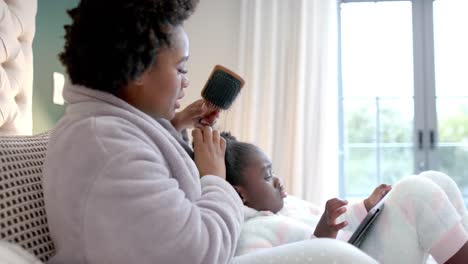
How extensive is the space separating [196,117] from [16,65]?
2.22 feet

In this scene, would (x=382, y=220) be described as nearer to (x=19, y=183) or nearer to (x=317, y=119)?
(x=19, y=183)

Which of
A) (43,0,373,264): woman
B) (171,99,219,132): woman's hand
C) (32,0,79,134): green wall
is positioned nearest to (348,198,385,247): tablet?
(43,0,373,264): woman

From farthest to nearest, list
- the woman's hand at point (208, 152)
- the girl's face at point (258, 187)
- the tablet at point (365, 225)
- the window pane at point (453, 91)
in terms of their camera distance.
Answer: the window pane at point (453, 91), the girl's face at point (258, 187), the tablet at point (365, 225), the woman's hand at point (208, 152)

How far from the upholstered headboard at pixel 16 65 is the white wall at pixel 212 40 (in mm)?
1570

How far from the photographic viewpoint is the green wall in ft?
5.96

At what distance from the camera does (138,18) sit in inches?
31.5

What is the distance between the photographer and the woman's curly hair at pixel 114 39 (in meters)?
0.80

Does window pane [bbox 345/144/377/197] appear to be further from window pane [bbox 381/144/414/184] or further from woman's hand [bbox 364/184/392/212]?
woman's hand [bbox 364/184/392/212]

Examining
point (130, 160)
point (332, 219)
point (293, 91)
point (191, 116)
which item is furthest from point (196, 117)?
point (293, 91)

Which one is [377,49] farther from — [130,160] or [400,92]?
[130,160]

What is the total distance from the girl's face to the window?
5.96 feet

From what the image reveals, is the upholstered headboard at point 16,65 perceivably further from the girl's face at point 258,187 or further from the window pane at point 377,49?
the window pane at point 377,49

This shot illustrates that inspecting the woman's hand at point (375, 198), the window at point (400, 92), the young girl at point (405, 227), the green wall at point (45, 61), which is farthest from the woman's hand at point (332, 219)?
the window at point (400, 92)

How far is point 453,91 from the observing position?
308cm
